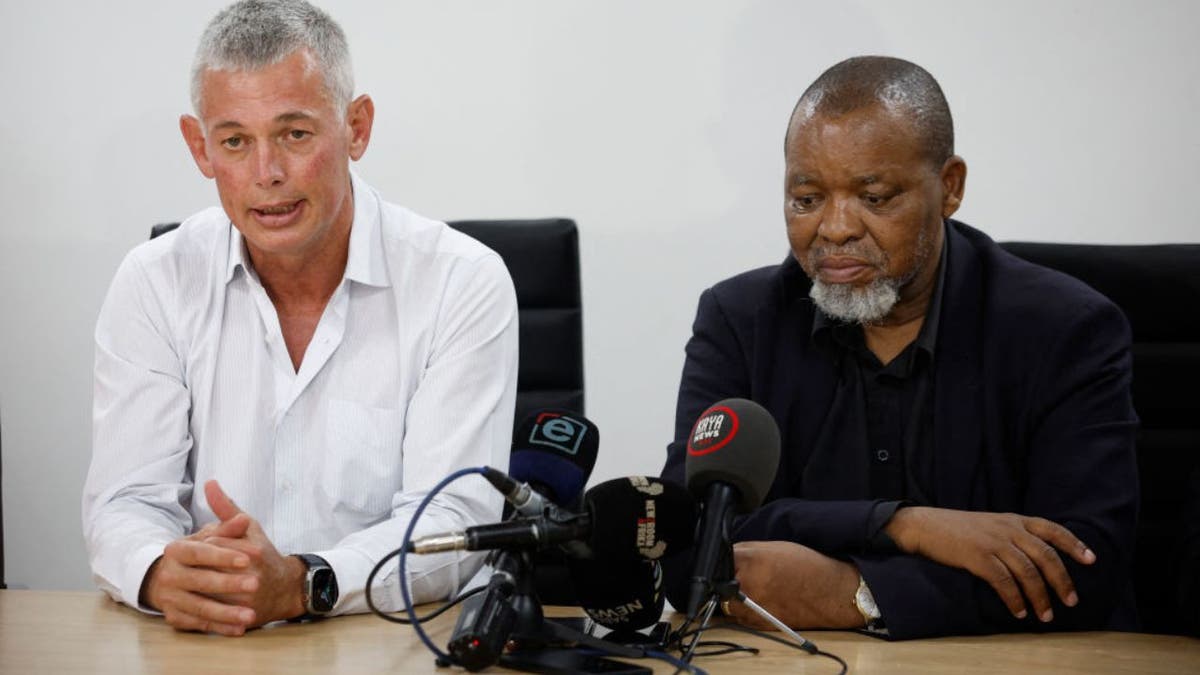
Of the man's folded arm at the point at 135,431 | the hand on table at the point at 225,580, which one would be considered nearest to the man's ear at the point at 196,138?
the man's folded arm at the point at 135,431

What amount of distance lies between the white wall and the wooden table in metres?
1.65

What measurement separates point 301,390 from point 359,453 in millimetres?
157

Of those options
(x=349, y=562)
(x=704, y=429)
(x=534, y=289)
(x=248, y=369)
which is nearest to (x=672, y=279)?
(x=534, y=289)

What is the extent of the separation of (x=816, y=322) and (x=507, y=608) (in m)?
1.04

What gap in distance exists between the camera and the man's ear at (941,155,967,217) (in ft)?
7.82

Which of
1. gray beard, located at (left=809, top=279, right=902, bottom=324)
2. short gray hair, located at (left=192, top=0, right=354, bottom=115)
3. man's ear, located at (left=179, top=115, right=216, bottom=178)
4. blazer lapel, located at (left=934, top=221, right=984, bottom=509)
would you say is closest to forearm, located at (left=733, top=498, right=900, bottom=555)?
blazer lapel, located at (left=934, top=221, right=984, bottom=509)

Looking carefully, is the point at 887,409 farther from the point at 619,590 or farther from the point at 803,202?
the point at 619,590

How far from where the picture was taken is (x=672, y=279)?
349 cm

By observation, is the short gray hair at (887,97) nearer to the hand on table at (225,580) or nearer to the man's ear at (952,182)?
the man's ear at (952,182)

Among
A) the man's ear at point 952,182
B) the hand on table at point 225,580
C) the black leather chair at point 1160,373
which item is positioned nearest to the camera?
the hand on table at point 225,580

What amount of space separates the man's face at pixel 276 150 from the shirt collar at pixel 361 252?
7cm

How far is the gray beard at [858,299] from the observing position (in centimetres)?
232

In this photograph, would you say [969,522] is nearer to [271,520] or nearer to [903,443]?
[903,443]

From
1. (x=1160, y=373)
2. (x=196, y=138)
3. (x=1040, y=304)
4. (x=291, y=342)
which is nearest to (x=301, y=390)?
(x=291, y=342)
